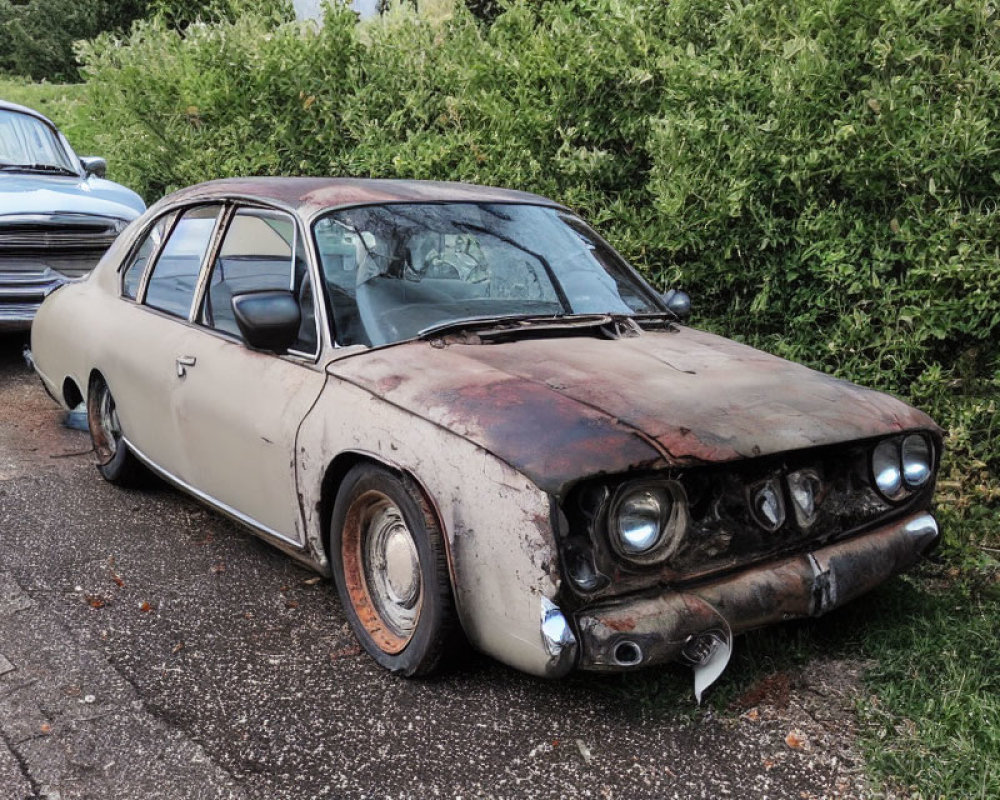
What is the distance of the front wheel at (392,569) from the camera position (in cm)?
296

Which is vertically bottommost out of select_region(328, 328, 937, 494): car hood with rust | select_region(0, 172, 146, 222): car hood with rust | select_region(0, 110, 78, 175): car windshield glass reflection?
select_region(328, 328, 937, 494): car hood with rust

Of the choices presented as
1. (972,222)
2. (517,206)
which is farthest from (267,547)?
(972,222)

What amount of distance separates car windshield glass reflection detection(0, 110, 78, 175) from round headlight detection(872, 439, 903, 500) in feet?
24.6

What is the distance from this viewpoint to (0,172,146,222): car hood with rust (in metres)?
7.50

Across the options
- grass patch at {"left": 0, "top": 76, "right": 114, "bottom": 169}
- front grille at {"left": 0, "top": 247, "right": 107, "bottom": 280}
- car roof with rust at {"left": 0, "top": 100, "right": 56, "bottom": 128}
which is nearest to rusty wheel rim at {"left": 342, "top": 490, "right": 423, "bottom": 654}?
front grille at {"left": 0, "top": 247, "right": 107, "bottom": 280}

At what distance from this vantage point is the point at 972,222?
4449mm

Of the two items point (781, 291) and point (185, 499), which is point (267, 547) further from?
point (781, 291)

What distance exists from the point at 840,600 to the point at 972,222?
2.22 m

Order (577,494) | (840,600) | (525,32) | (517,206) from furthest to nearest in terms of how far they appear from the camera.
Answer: (525,32) → (517,206) → (840,600) → (577,494)

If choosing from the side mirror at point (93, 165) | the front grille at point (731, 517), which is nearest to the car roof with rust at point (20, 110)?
the side mirror at point (93, 165)

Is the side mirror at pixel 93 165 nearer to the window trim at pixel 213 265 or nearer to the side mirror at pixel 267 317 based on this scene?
the window trim at pixel 213 265

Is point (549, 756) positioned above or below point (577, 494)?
below

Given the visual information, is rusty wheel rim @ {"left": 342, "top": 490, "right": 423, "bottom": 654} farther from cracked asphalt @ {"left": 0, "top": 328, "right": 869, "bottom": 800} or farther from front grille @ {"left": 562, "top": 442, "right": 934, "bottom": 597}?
front grille @ {"left": 562, "top": 442, "right": 934, "bottom": 597}

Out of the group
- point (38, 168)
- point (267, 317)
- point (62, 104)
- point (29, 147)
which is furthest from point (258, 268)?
point (62, 104)
